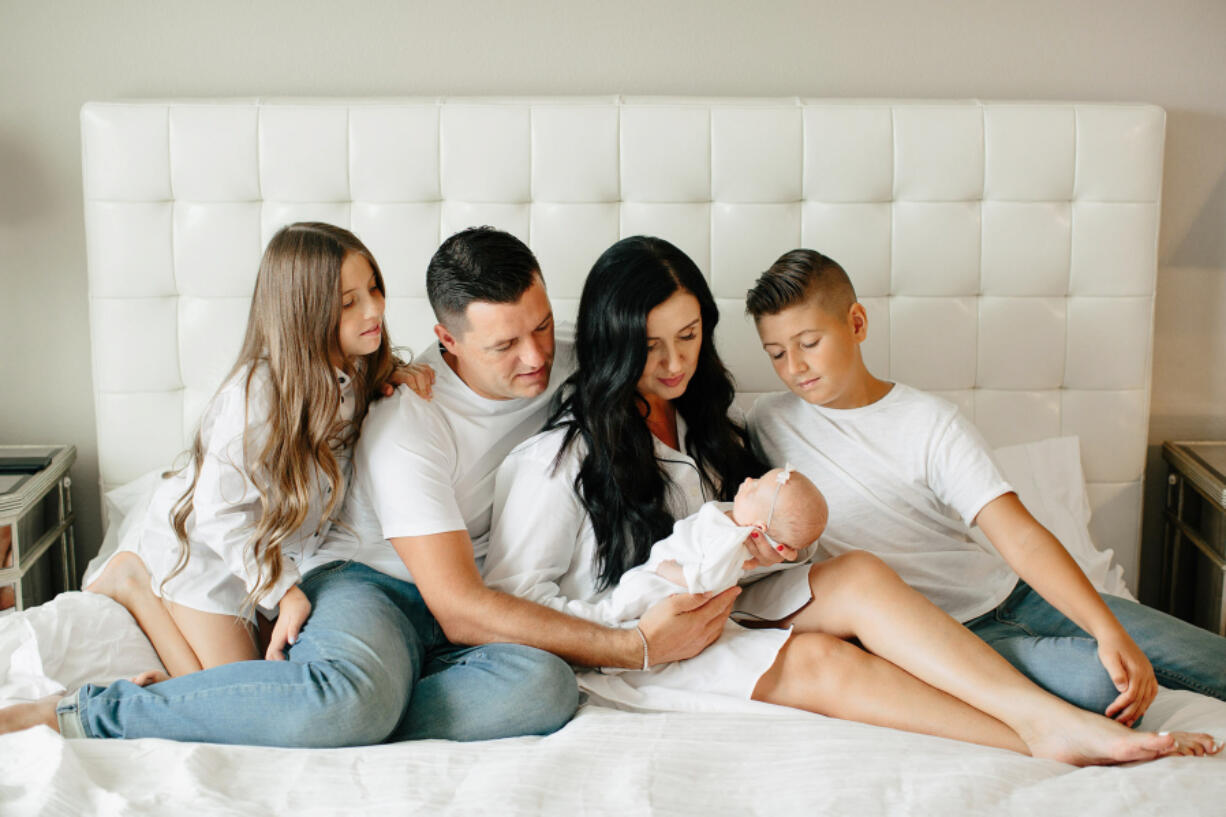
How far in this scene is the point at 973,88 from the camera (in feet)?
7.86

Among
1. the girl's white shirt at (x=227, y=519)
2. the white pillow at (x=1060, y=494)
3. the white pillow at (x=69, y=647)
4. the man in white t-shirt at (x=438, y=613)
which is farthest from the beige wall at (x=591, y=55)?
the white pillow at (x=69, y=647)

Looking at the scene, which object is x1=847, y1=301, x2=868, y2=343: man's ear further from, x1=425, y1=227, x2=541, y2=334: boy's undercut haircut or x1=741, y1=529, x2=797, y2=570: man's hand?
x1=425, y1=227, x2=541, y2=334: boy's undercut haircut

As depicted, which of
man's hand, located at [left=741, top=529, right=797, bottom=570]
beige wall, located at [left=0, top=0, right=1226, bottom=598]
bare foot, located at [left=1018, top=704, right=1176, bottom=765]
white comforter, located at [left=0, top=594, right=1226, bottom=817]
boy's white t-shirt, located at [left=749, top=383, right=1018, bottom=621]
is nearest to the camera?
white comforter, located at [left=0, top=594, right=1226, bottom=817]

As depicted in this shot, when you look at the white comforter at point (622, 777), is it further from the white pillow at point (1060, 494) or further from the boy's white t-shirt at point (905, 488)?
the white pillow at point (1060, 494)

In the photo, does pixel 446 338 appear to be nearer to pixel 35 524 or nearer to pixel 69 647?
pixel 69 647

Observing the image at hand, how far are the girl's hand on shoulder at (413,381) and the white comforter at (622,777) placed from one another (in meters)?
0.62

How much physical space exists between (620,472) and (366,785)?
0.66 metres

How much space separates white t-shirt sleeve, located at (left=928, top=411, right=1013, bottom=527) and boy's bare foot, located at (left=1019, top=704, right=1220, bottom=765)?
382 mm

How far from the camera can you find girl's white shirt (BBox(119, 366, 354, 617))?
170 cm

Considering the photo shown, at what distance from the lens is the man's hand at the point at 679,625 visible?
5.34ft

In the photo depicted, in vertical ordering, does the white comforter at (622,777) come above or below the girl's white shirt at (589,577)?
below

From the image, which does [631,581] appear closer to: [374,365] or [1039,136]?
[374,365]

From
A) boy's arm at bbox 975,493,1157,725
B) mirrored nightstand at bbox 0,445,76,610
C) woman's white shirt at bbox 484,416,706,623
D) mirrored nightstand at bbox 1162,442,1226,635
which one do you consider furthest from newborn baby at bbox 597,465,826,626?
mirrored nightstand at bbox 0,445,76,610

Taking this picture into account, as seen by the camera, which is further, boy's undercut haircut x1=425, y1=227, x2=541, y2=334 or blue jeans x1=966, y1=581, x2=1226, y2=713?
boy's undercut haircut x1=425, y1=227, x2=541, y2=334
